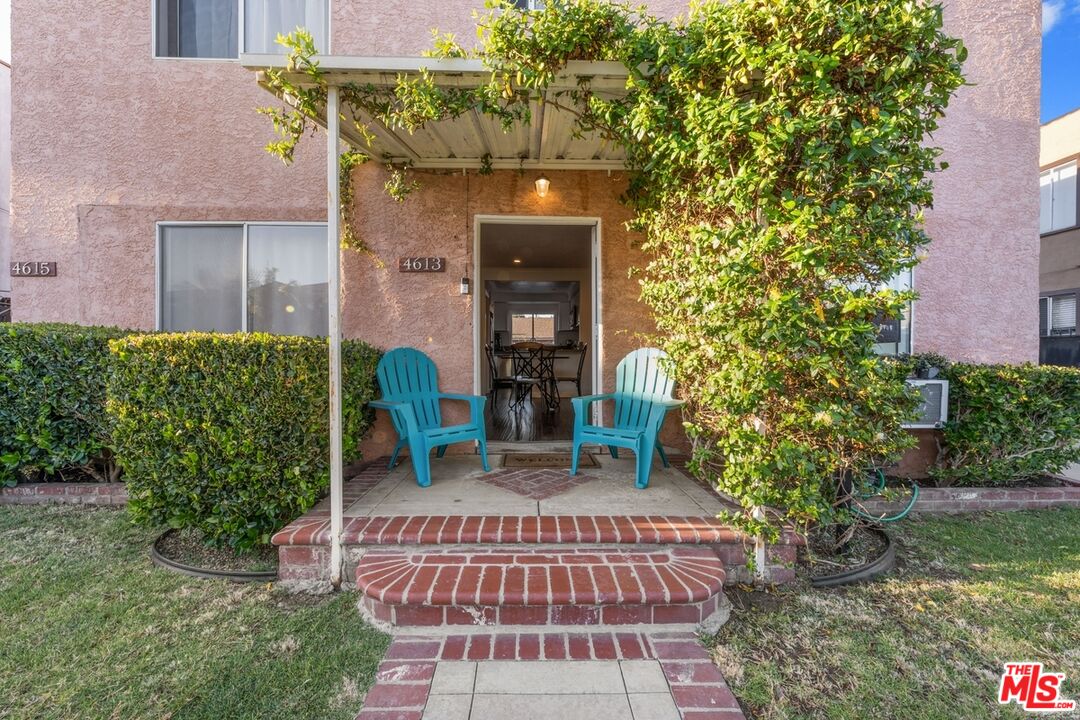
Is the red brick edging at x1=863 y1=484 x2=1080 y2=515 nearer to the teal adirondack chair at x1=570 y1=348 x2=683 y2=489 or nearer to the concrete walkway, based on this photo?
the teal adirondack chair at x1=570 y1=348 x2=683 y2=489

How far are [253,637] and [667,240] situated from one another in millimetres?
2659

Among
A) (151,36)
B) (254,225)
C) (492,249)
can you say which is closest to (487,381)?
(492,249)

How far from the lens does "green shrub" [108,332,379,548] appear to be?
90.6 inches

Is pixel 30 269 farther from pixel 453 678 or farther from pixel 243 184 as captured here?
pixel 453 678

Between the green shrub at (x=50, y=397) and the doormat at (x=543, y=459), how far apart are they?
104 inches

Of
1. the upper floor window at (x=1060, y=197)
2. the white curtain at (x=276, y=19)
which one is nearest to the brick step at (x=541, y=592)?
the white curtain at (x=276, y=19)

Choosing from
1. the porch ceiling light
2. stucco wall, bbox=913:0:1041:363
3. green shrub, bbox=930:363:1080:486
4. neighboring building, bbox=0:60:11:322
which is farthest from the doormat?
neighboring building, bbox=0:60:11:322

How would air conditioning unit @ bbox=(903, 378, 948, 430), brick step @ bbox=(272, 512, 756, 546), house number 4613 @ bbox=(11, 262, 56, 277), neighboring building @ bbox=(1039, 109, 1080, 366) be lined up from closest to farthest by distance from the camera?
brick step @ bbox=(272, 512, 756, 546) → air conditioning unit @ bbox=(903, 378, 948, 430) → house number 4613 @ bbox=(11, 262, 56, 277) → neighboring building @ bbox=(1039, 109, 1080, 366)

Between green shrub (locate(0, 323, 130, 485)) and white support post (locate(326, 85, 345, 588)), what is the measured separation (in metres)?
1.85

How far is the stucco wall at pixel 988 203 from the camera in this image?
3.51 m

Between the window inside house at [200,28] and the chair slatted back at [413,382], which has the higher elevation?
the window inside house at [200,28]

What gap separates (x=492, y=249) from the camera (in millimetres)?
7617

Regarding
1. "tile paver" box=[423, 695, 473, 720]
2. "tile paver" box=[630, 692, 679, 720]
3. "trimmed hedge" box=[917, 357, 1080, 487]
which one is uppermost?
"trimmed hedge" box=[917, 357, 1080, 487]

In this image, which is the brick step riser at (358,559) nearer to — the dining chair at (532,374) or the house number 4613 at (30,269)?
the house number 4613 at (30,269)
